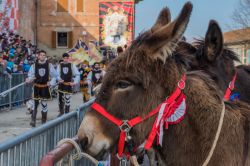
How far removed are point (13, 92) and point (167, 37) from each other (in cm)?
1420

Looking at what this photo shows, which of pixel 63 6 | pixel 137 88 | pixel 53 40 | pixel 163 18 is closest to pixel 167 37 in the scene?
pixel 137 88

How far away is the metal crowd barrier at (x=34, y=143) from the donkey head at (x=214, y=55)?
5.79 feet

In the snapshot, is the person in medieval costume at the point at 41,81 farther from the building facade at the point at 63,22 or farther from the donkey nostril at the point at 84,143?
the building facade at the point at 63,22

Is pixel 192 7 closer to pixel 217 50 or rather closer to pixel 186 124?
pixel 186 124

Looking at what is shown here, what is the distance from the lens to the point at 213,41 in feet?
16.7

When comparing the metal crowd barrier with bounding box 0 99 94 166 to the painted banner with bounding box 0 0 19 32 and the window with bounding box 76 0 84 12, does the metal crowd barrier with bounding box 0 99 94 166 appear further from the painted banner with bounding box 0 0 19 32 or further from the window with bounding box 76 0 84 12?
the window with bounding box 76 0 84 12

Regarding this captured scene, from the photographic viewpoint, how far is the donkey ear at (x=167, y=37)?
256 centimetres

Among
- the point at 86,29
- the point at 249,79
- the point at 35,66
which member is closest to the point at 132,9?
the point at 86,29

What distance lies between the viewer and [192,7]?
2.62 meters

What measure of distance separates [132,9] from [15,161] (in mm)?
40958

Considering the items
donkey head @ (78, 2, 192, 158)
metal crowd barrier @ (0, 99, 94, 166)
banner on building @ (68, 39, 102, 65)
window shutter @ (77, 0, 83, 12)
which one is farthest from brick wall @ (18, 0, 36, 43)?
donkey head @ (78, 2, 192, 158)

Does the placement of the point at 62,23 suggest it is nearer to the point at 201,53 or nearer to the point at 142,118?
the point at 201,53

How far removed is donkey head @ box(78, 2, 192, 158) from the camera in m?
2.67

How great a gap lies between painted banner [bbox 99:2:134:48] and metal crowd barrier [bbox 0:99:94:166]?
35685 mm
